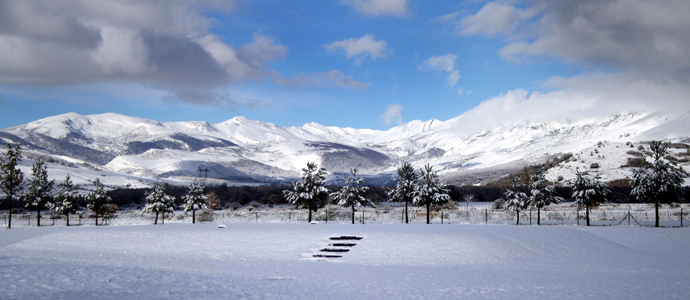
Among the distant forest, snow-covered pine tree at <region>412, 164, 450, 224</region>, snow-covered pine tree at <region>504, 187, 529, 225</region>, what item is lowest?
the distant forest

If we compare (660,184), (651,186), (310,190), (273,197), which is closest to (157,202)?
(310,190)

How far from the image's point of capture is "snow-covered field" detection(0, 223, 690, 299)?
1408 cm

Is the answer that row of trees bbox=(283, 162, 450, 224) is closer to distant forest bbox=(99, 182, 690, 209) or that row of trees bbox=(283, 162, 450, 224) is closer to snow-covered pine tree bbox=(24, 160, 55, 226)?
snow-covered pine tree bbox=(24, 160, 55, 226)

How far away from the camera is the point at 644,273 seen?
2061 cm

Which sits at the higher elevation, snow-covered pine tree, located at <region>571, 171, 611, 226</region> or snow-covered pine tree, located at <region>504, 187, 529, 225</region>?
snow-covered pine tree, located at <region>571, 171, 611, 226</region>

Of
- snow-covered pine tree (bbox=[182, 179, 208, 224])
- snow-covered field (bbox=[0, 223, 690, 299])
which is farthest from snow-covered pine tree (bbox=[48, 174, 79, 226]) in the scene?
snow-covered field (bbox=[0, 223, 690, 299])

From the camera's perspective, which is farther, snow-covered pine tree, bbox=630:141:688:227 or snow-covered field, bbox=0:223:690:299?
snow-covered pine tree, bbox=630:141:688:227

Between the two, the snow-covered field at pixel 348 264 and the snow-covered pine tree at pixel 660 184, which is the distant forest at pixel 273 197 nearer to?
the snow-covered pine tree at pixel 660 184

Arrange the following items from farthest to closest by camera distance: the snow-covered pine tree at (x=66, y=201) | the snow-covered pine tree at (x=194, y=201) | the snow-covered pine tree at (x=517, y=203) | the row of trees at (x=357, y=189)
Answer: the snow-covered pine tree at (x=66, y=201), the snow-covered pine tree at (x=194, y=201), the snow-covered pine tree at (x=517, y=203), the row of trees at (x=357, y=189)

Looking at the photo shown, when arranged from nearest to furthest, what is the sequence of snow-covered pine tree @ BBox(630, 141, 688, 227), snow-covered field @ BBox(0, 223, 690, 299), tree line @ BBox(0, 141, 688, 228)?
snow-covered field @ BBox(0, 223, 690, 299) → snow-covered pine tree @ BBox(630, 141, 688, 227) → tree line @ BBox(0, 141, 688, 228)

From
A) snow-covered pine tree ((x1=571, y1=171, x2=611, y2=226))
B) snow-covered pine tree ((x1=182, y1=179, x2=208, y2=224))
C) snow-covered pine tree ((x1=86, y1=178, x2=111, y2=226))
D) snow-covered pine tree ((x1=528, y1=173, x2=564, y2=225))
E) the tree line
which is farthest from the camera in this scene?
snow-covered pine tree ((x1=86, y1=178, x2=111, y2=226))

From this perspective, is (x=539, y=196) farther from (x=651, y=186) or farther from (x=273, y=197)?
(x=273, y=197)

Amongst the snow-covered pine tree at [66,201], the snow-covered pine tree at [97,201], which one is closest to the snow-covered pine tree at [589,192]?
the snow-covered pine tree at [97,201]

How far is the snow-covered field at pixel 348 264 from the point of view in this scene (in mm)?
14078
